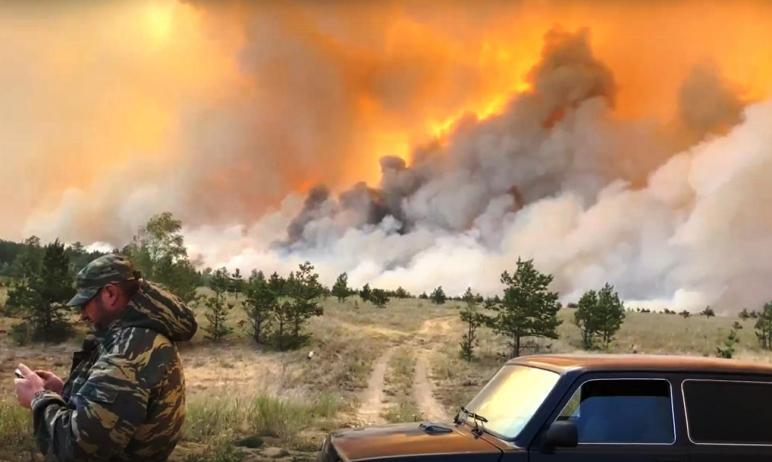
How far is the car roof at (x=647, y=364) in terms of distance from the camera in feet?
12.1

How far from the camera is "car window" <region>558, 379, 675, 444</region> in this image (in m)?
3.54

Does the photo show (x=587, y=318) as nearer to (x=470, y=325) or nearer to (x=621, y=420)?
(x=470, y=325)

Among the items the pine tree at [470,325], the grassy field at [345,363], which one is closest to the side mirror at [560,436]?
the grassy field at [345,363]

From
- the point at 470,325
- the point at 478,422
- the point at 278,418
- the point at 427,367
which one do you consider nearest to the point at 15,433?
the point at 278,418

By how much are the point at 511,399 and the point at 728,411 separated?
1.14m

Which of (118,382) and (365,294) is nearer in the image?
(118,382)

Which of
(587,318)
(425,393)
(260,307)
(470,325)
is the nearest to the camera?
(425,393)

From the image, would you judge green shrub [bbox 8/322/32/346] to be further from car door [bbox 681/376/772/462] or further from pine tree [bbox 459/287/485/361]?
car door [bbox 681/376/772/462]

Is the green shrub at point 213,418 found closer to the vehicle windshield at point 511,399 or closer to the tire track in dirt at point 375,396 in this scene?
the tire track in dirt at point 375,396

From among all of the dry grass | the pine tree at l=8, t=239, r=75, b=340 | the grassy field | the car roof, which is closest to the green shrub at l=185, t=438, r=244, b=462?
the grassy field

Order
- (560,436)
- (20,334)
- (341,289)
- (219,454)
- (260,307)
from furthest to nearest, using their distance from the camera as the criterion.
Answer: (341,289) < (260,307) < (20,334) < (219,454) < (560,436)

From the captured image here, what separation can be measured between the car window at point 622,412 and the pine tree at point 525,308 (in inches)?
325

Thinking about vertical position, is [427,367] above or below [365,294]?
below

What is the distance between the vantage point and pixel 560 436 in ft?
11.0
